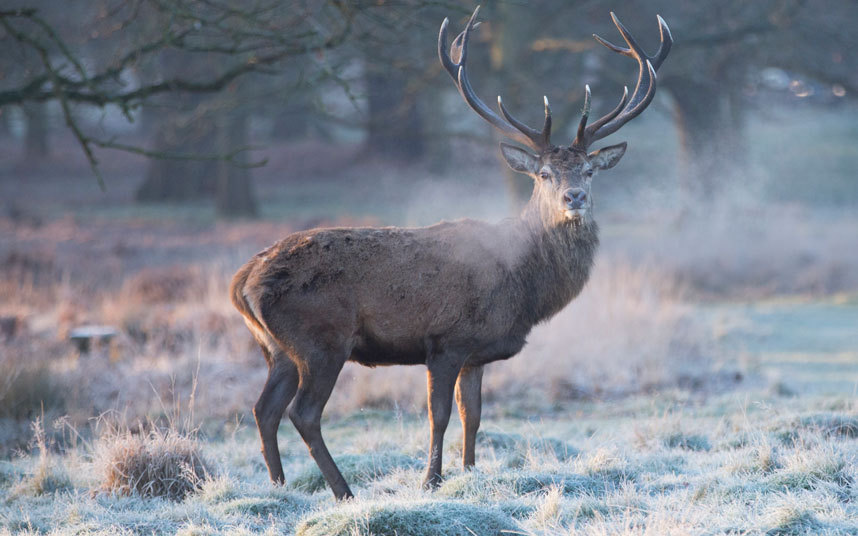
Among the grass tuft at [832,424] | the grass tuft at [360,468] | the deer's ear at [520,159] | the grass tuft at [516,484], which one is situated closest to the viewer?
the grass tuft at [516,484]

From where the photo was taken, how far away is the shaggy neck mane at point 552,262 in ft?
23.4

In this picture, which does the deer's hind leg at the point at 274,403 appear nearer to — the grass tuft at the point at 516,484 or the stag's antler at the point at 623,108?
the grass tuft at the point at 516,484

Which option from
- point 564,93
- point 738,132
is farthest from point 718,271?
point 738,132

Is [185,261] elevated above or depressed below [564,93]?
below

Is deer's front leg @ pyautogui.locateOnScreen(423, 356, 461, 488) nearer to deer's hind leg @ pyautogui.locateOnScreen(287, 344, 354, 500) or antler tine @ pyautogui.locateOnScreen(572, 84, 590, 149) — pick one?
deer's hind leg @ pyautogui.locateOnScreen(287, 344, 354, 500)

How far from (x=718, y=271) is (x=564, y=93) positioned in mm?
4529

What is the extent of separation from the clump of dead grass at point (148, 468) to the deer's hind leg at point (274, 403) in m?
0.46

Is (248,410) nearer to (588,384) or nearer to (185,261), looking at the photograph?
(588,384)

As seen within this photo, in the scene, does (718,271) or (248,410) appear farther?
(718,271)

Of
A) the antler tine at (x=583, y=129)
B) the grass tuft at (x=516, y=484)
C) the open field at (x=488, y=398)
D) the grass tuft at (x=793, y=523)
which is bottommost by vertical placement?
the open field at (x=488, y=398)

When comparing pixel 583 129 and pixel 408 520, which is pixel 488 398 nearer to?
pixel 583 129

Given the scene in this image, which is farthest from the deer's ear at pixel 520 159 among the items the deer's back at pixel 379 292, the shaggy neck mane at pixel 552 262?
the deer's back at pixel 379 292

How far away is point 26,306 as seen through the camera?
14.1 metres

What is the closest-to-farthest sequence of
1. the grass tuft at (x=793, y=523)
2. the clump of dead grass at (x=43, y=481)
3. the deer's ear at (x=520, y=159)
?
the grass tuft at (x=793, y=523)
the clump of dead grass at (x=43, y=481)
the deer's ear at (x=520, y=159)
